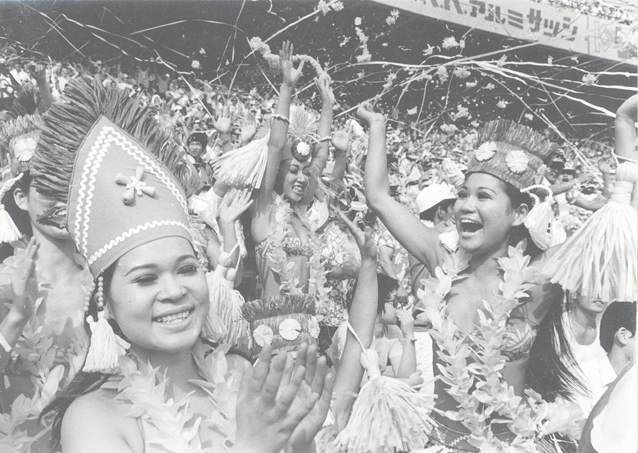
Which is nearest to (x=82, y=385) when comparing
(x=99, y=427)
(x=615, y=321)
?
(x=99, y=427)

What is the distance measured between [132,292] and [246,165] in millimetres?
1013

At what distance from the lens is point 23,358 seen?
2982mm

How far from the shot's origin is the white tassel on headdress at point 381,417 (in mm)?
2885

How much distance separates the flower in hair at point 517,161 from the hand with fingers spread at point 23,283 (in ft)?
7.54

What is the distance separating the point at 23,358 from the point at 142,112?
1.35m

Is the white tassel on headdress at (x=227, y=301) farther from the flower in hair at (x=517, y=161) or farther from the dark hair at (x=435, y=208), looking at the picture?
the flower in hair at (x=517, y=161)

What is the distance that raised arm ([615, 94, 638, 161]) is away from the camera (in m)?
3.01

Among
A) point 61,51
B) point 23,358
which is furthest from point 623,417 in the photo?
point 61,51

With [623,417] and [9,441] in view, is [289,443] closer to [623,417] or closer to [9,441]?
[9,441]

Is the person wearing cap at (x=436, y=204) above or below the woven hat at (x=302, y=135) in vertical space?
below

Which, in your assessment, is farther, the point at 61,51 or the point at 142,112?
the point at 61,51

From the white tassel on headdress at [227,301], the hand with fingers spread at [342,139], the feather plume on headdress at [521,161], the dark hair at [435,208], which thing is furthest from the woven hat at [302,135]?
the feather plume on headdress at [521,161]

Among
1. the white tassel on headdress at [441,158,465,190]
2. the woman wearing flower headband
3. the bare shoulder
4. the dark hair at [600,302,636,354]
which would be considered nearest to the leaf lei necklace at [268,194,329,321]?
the woman wearing flower headband

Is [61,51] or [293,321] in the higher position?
[61,51]
